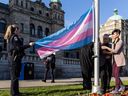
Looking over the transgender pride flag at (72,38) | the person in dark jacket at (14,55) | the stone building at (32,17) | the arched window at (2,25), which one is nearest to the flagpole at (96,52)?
the transgender pride flag at (72,38)

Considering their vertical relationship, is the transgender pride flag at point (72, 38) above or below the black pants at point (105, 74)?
above

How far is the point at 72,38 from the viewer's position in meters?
10.6

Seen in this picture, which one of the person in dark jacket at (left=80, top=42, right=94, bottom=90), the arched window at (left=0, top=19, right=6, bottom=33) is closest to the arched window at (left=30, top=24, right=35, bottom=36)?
the arched window at (left=0, top=19, right=6, bottom=33)

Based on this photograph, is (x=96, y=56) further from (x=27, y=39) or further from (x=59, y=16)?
(x=59, y=16)

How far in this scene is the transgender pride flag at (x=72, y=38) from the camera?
10.4 metres

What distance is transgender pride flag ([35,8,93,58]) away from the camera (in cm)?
1040

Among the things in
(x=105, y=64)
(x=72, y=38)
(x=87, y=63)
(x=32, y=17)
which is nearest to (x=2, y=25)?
(x=32, y=17)

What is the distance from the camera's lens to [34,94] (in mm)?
9578

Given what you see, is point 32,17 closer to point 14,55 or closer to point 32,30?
point 32,30

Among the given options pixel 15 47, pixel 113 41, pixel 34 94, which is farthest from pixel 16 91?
pixel 113 41

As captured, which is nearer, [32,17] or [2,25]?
[2,25]

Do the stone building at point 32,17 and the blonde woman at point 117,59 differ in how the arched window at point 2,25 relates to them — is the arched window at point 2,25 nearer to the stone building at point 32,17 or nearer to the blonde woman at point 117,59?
the stone building at point 32,17

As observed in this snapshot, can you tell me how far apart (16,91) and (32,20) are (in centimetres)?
5377

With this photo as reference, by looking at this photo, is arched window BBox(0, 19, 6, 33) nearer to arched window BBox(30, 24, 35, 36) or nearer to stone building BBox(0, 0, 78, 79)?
stone building BBox(0, 0, 78, 79)
